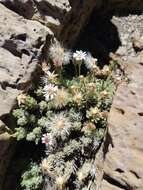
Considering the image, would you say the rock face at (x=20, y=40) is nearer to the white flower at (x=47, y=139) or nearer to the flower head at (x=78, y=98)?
the white flower at (x=47, y=139)

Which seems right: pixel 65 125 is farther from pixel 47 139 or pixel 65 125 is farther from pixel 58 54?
pixel 58 54

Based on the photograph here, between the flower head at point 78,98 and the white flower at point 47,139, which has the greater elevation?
the flower head at point 78,98

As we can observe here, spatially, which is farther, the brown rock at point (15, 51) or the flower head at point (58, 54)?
the flower head at point (58, 54)

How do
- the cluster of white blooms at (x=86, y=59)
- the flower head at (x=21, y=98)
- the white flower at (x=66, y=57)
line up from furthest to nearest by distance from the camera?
the white flower at (x=66, y=57), the cluster of white blooms at (x=86, y=59), the flower head at (x=21, y=98)

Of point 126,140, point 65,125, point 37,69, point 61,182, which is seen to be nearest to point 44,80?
point 37,69

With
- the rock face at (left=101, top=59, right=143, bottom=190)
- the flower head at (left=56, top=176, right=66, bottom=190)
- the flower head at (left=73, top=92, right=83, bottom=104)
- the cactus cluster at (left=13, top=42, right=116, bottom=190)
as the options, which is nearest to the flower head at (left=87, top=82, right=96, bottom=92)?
the cactus cluster at (left=13, top=42, right=116, bottom=190)

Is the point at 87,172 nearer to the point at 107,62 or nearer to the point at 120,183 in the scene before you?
the point at 120,183

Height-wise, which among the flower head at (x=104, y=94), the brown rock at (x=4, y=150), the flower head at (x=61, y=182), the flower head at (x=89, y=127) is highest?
the flower head at (x=104, y=94)

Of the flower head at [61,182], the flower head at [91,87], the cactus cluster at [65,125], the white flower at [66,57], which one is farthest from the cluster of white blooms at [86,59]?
the flower head at [61,182]
